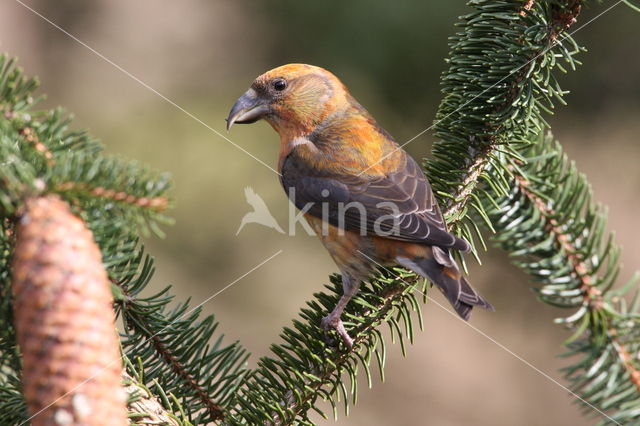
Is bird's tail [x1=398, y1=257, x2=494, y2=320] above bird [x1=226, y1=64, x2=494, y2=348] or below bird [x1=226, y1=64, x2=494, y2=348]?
below

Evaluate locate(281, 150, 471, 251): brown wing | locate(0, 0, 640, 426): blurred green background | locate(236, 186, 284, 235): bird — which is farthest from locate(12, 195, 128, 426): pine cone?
locate(236, 186, 284, 235): bird

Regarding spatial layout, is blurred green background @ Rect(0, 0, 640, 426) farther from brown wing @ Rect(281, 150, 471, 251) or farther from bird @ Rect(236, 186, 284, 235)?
brown wing @ Rect(281, 150, 471, 251)

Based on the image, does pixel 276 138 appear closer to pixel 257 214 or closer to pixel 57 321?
pixel 257 214

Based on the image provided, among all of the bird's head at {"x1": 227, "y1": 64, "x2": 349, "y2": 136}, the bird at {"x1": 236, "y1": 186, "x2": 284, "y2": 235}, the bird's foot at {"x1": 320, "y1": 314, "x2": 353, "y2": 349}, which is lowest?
the bird's foot at {"x1": 320, "y1": 314, "x2": 353, "y2": 349}

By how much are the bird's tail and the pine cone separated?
1498 millimetres

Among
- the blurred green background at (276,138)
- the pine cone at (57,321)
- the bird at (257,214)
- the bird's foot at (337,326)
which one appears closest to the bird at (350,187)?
the bird's foot at (337,326)

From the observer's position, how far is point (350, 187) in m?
3.07

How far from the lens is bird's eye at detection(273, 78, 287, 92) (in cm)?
359

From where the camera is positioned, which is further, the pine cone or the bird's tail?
the bird's tail

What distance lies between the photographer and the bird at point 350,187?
257 centimetres

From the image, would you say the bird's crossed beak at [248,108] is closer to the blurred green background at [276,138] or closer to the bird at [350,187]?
the bird at [350,187]

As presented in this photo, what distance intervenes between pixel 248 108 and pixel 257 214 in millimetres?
1092

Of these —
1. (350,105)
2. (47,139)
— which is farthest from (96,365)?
(350,105)

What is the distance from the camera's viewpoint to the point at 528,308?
13.9 feet
